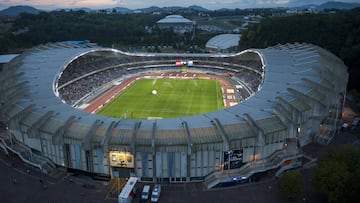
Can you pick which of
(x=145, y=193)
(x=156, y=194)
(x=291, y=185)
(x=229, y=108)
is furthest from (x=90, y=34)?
(x=291, y=185)

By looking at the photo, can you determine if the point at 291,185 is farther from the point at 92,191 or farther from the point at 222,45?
the point at 222,45

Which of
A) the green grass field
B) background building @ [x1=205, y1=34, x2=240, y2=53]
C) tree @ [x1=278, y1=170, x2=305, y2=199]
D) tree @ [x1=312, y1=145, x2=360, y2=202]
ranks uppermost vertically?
background building @ [x1=205, y1=34, x2=240, y2=53]

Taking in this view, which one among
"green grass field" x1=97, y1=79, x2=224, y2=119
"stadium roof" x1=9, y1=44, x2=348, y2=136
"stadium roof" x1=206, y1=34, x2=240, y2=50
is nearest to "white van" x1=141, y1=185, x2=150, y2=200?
"stadium roof" x1=9, y1=44, x2=348, y2=136

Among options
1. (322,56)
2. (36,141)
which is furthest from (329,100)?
(36,141)

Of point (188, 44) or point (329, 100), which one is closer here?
point (329, 100)

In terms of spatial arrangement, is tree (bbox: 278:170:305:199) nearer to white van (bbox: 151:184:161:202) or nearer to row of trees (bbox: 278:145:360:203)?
row of trees (bbox: 278:145:360:203)

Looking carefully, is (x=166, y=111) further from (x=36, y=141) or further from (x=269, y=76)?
(x=36, y=141)

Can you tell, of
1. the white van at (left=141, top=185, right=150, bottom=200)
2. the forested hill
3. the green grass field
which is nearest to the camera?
the white van at (left=141, top=185, right=150, bottom=200)
